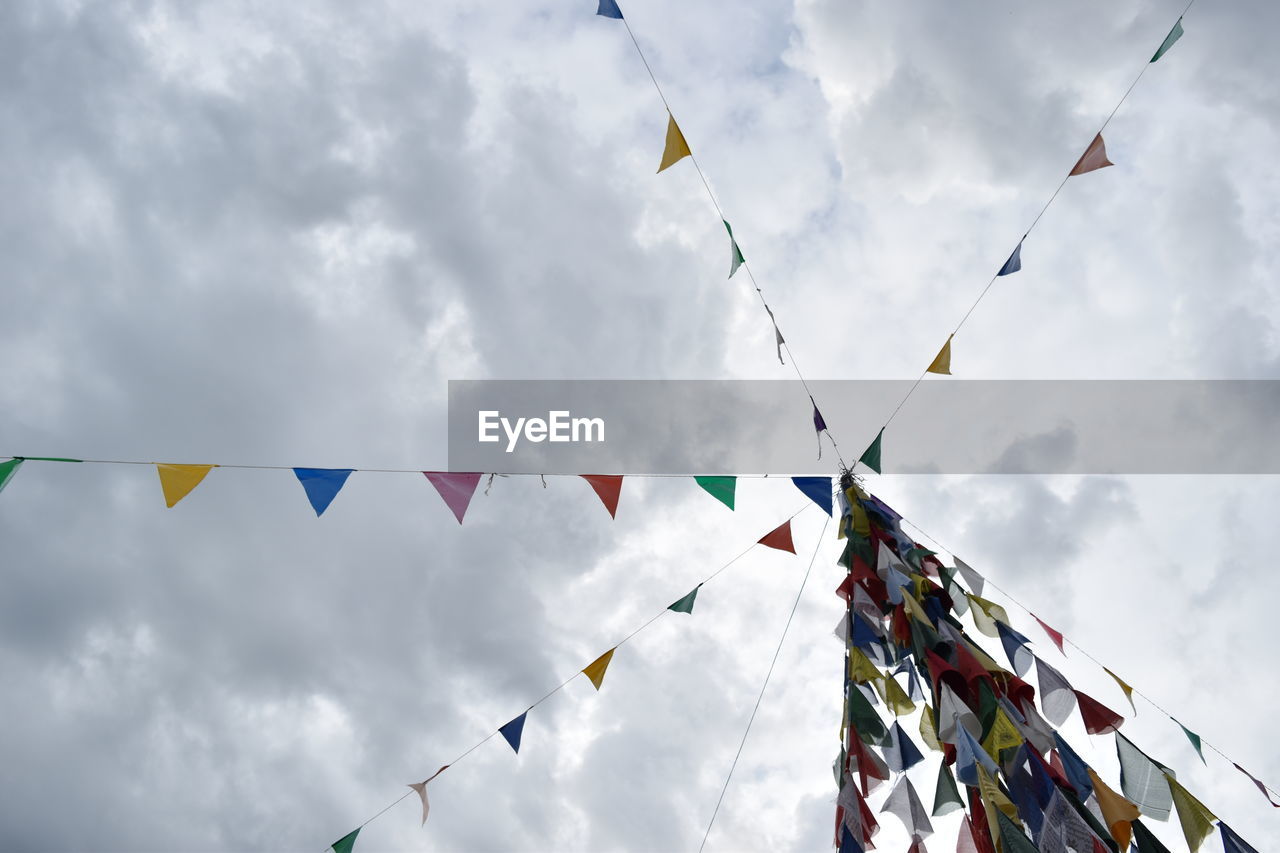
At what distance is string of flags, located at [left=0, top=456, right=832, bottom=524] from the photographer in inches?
266

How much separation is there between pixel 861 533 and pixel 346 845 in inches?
246

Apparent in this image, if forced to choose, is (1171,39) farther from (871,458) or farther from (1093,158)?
(871,458)

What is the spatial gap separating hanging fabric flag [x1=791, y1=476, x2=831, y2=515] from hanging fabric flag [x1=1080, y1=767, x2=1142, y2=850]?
3.13 metres

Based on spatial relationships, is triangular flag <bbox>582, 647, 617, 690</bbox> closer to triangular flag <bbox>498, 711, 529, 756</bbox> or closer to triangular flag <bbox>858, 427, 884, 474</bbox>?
triangular flag <bbox>498, 711, 529, 756</bbox>

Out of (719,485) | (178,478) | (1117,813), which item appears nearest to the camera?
(1117,813)

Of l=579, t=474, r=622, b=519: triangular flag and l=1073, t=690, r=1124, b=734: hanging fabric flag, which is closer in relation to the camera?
l=1073, t=690, r=1124, b=734: hanging fabric flag

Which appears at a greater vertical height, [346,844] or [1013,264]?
[1013,264]

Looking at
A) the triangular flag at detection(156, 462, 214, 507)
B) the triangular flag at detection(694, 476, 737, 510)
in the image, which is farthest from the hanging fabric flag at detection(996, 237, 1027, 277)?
the triangular flag at detection(156, 462, 214, 507)

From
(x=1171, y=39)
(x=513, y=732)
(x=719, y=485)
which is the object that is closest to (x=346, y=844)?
(x=513, y=732)

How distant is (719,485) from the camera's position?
7461 millimetres

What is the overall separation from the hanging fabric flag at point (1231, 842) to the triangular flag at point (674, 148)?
7.24 metres

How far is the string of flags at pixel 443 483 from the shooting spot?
6.77m

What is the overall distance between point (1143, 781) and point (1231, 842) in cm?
60

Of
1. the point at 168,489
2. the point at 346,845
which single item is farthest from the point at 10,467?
the point at 346,845
